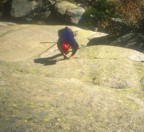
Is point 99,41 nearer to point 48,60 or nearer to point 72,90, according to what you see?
point 48,60

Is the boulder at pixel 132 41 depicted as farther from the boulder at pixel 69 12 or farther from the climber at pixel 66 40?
the boulder at pixel 69 12

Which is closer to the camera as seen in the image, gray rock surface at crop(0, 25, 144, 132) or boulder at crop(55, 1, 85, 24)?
gray rock surface at crop(0, 25, 144, 132)

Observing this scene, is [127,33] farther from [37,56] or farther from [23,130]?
[23,130]

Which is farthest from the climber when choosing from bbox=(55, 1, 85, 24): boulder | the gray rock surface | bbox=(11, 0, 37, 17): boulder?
bbox=(11, 0, 37, 17): boulder

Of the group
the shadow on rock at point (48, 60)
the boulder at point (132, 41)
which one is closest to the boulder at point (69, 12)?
the boulder at point (132, 41)

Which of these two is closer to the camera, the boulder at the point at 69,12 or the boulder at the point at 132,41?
the boulder at the point at 132,41

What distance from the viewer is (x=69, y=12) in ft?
64.2

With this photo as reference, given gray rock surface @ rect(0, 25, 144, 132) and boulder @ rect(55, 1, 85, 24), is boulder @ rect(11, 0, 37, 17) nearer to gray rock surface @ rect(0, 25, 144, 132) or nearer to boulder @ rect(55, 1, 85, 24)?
boulder @ rect(55, 1, 85, 24)

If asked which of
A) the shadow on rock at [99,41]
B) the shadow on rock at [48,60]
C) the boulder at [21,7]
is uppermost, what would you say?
the boulder at [21,7]

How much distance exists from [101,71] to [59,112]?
3.56 m

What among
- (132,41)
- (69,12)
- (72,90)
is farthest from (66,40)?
(69,12)

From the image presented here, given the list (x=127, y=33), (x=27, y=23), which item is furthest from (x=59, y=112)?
(x=27, y=23)

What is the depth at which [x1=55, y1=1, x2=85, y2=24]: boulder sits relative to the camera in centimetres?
1941

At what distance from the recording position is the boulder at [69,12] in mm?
19406
